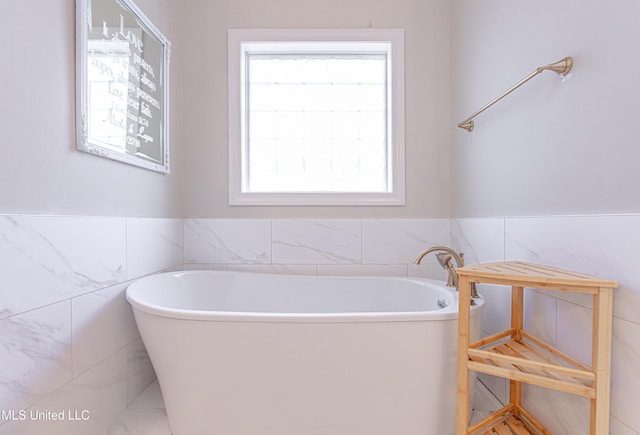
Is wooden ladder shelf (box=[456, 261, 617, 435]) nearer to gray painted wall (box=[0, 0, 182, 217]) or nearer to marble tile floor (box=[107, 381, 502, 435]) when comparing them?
marble tile floor (box=[107, 381, 502, 435])

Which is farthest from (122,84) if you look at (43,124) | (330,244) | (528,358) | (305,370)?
(528,358)

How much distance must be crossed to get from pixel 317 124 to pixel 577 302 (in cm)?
174

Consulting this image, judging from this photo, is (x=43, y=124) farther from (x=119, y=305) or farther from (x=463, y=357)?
(x=463, y=357)

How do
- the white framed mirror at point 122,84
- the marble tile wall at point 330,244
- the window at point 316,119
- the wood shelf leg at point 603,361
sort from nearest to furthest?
the wood shelf leg at point 603,361 → the white framed mirror at point 122,84 → the marble tile wall at point 330,244 → the window at point 316,119

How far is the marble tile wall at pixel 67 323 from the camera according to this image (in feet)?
2.88

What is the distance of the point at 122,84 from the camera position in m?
1.40

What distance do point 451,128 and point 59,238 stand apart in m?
2.09

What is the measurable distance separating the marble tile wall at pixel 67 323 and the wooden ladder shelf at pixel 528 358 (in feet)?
4.49

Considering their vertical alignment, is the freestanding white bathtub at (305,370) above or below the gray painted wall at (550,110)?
below

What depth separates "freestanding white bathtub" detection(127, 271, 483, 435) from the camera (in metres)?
1.07

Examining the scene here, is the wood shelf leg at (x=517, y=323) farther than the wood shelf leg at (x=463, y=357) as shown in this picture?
Yes

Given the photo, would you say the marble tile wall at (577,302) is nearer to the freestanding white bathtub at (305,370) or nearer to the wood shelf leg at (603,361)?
the wood shelf leg at (603,361)

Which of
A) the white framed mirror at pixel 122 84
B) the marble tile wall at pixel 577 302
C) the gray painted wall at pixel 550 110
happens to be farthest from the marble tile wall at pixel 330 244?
the white framed mirror at pixel 122 84

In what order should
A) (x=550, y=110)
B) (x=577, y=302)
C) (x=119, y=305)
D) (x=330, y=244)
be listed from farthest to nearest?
(x=330, y=244) < (x=119, y=305) < (x=550, y=110) < (x=577, y=302)
